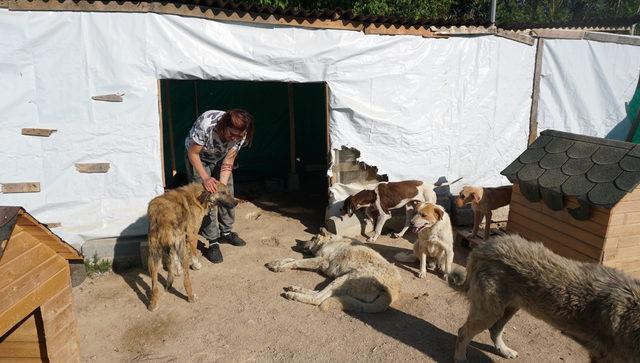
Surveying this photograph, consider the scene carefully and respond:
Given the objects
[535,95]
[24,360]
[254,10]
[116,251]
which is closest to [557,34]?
[535,95]

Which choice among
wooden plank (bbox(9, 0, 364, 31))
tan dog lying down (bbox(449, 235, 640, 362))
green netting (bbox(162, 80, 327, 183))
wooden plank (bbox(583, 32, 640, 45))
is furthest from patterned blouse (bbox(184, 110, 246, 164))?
wooden plank (bbox(583, 32, 640, 45))

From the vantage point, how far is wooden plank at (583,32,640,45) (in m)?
7.96

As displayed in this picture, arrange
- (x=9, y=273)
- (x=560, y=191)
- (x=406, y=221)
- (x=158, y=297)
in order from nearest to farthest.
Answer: (x=9, y=273), (x=158, y=297), (x=560, y=191), (x=406, y=221)

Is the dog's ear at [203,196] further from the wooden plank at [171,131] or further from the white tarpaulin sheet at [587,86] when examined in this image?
the white tarpaulin sheet at [587,86]

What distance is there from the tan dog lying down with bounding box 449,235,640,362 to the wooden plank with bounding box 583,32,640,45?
6.27 meters

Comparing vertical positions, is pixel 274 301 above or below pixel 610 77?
below

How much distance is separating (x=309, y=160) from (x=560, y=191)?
269 inches

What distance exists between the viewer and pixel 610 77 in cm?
830

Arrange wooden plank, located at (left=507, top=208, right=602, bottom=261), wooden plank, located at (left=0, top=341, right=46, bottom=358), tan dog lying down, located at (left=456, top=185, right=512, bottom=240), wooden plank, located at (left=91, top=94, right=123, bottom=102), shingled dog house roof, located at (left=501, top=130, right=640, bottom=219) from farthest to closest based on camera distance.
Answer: tan dog lying down, located at (left=456, top=185, right=512, bottom=240) → wooden plank, located at (left=91, top=94, right=123, bottom=102) → wooden plank, located at (left=507, top=208, right=602, bottom=261) → shingled dog house roof, located at (left=501, top=130, right=640, bottom=219) → wooden plank, located at (left=0, top=341, right=46, bottom=358)

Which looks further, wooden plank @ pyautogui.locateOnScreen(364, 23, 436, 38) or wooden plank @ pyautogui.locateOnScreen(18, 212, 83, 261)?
A: wooden plank @ pyautogui.locateOnScreen(364, 23, 436, 38)

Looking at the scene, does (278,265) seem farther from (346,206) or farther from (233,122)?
(233,122)

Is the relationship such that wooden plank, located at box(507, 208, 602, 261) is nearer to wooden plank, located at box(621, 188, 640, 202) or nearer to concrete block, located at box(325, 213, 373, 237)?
wooden plank, located at box(621, 188, 640, 202)

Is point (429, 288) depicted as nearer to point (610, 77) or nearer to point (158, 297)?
point (158, 297)

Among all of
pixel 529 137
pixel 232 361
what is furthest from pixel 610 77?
pixel 232 361
